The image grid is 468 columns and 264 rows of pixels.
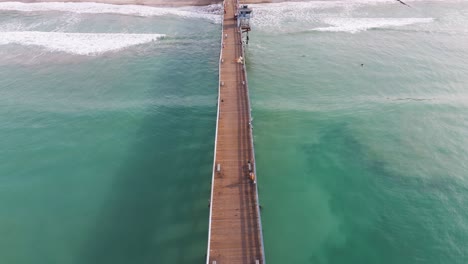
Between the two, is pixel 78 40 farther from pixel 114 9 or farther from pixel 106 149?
pixel 106 149

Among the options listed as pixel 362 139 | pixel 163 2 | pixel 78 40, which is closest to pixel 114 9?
pixel 163 2

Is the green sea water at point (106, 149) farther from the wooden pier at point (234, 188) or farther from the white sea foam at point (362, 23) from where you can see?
the white sea foam at point (362, 23)

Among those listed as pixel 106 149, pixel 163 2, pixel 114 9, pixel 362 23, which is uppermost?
pixel 163 2

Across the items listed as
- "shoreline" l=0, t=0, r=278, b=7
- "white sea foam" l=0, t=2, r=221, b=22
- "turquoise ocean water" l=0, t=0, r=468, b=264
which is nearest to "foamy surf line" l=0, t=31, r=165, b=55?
"turquoise ocean water" l=0, t=0, r=468, b=264

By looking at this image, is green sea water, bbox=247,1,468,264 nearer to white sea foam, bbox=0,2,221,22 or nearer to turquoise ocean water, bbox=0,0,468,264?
turquoise ocean water, bbox=0,0,468,264

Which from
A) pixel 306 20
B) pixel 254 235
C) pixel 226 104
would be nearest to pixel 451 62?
pixel 306 20

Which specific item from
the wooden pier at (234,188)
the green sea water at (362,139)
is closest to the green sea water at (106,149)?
the wooden pier at (234,188)
